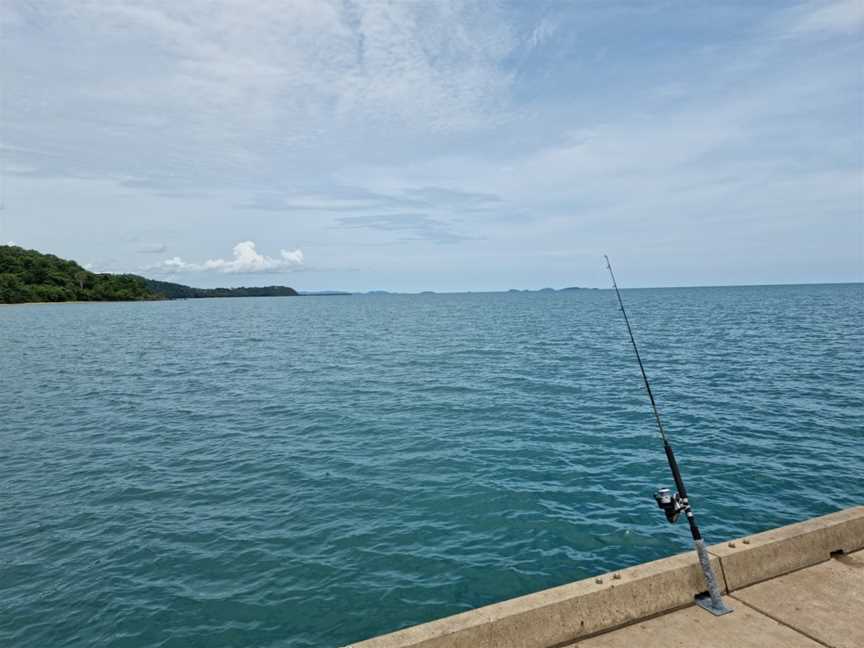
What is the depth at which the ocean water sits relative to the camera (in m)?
8.44

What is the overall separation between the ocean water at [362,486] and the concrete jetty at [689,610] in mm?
3312

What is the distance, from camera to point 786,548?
5.91m

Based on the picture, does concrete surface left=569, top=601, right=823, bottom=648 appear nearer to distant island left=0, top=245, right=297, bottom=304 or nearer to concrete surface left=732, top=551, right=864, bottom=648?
concrete surface left=732, top=551, right=864, bottom=648

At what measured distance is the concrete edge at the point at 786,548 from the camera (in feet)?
18.7

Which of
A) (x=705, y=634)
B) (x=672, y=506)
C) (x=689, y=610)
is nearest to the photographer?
(x=705, y=634)

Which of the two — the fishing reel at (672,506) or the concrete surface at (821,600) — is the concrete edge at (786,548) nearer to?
the concrete surface at (821,600)

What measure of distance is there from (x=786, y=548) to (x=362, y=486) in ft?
29.7

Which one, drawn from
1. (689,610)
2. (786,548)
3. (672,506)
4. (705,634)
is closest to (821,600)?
(786,548)

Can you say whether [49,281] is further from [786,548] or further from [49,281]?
[786,548]

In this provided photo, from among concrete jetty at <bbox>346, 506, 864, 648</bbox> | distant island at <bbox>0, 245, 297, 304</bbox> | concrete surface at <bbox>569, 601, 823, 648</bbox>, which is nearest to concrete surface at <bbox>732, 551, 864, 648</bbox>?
concrete jetty at <bbox>346, 506, 864, 648</bbox>

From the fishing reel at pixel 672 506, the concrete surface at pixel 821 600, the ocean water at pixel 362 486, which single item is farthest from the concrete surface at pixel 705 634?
the ocean water at pixel 362 486

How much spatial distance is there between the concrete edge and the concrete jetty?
0.01 m

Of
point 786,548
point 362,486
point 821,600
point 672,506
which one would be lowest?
point 362,486

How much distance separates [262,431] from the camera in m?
18.2
